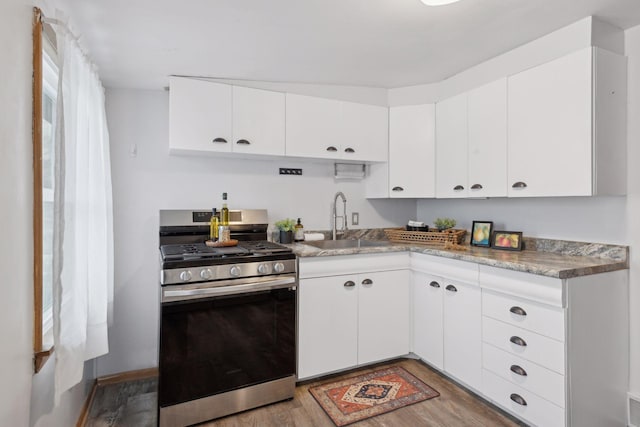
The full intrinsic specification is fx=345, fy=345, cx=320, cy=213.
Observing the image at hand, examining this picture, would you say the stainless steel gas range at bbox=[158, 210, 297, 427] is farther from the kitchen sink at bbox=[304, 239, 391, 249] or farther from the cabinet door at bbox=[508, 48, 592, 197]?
the cabinet door at bbox=[508, 48, 592, 197]

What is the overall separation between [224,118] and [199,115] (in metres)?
0.17

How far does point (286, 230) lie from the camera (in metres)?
2.88

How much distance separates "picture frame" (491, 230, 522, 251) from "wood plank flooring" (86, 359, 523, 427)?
1.03m

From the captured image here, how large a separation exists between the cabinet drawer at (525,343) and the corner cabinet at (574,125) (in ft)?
2.73

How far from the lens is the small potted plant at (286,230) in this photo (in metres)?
2.87

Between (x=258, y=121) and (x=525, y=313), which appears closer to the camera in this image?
(x=525, y=313)

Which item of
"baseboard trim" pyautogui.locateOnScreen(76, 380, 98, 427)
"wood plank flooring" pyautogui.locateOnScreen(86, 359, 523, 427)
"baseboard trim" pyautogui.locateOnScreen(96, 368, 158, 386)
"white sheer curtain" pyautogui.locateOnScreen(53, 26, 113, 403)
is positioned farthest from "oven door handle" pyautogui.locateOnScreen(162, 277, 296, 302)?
"baseboard trim" pyautogui.locateOnScreen(96, 368, 158, 386)

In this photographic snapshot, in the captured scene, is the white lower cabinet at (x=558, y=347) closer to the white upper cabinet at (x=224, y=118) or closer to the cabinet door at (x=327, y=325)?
the cabinet door at (x=327, y=325)

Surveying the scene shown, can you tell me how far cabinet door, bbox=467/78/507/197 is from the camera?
2.35m

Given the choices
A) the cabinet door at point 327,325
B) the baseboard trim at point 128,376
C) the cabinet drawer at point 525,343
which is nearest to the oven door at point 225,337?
the cabinet door at point 327,325

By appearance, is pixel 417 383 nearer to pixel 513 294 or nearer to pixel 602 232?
pixel 513 294

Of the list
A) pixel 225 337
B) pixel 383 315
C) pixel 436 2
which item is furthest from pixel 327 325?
pixel 436 2

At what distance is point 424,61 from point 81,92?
2.12 meters

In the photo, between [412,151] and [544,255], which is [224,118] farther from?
[544,255]
